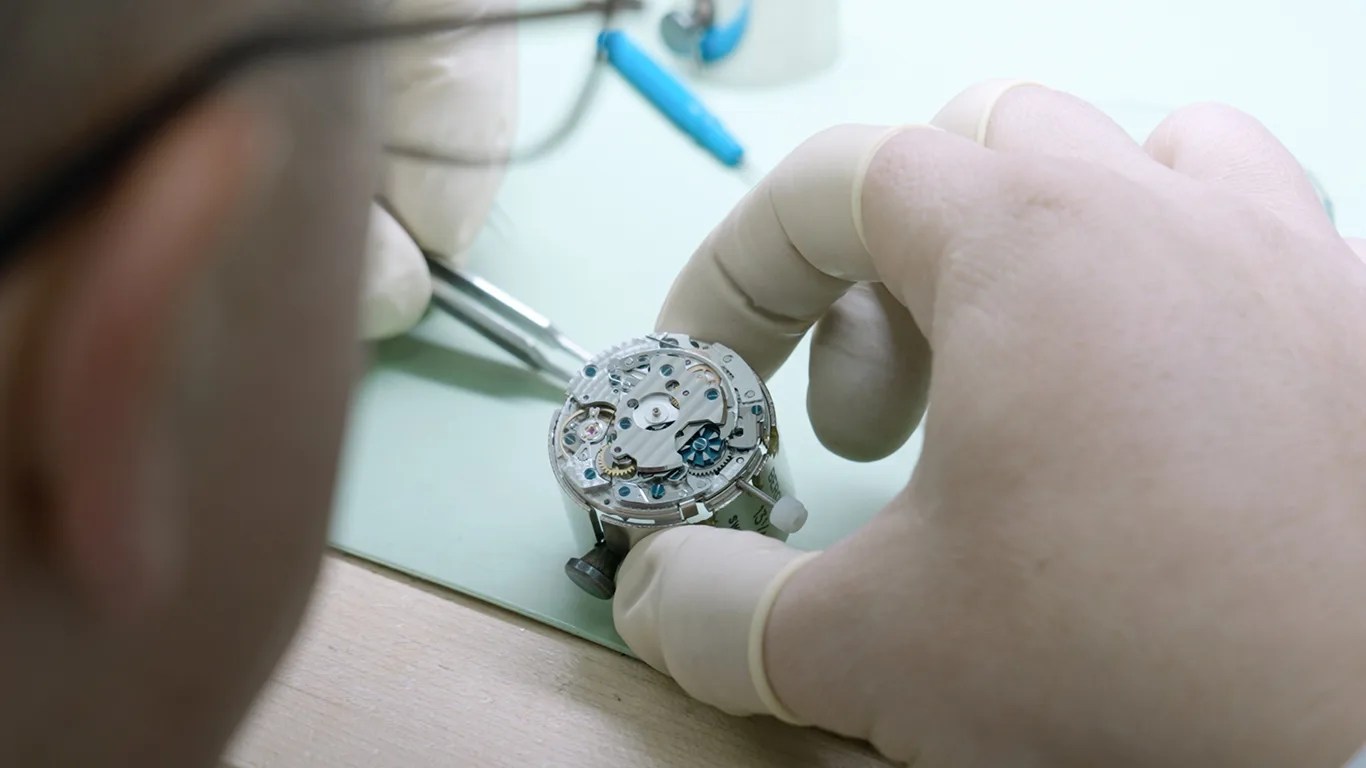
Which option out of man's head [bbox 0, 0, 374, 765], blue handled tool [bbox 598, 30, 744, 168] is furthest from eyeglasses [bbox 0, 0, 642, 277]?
blue handled tool [bbox 598, 30, 744, 168]

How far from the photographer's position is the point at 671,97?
0.57m

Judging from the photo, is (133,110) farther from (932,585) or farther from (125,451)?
(932,585)

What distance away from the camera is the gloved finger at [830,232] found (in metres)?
0.27

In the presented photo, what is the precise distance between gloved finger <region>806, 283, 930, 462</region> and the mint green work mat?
0.04 m

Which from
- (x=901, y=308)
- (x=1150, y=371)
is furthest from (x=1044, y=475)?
(x=901, y=308)

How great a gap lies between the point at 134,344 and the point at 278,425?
0.03 m

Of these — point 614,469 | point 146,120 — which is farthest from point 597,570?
point 146,120

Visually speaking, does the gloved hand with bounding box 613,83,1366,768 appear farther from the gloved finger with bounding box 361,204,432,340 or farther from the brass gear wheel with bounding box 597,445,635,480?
the gloved finger with bounding box 361,204,432,340

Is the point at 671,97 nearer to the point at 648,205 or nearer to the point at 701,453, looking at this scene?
the point at 648,205

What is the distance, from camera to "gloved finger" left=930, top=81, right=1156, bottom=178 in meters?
0.30

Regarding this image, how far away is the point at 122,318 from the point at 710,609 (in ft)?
0.71

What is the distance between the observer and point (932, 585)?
9.6 inches

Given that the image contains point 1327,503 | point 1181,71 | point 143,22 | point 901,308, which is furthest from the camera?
point 1181,71

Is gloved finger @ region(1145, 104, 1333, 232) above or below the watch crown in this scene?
above
